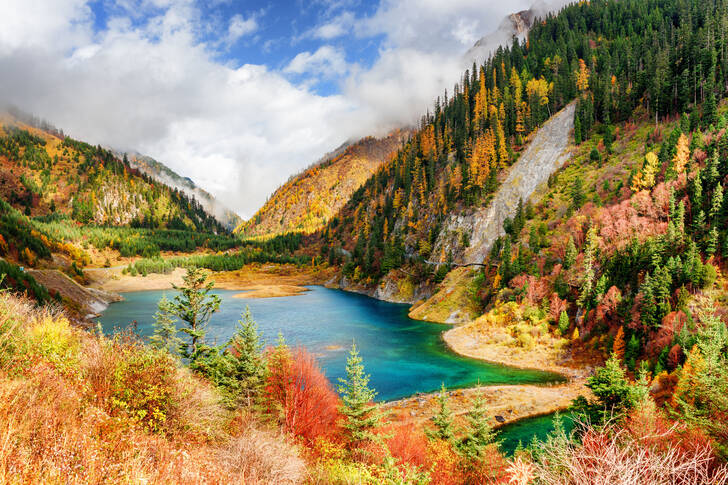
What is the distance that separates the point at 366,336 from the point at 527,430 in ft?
122

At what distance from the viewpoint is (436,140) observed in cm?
13375

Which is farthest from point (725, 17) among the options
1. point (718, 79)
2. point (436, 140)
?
point (436, 140)

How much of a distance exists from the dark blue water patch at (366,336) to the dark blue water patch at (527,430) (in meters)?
8.94

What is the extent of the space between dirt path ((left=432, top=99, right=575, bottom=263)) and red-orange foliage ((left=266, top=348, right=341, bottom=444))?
6588 centimetres

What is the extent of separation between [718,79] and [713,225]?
165 feet

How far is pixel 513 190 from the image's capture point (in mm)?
90562

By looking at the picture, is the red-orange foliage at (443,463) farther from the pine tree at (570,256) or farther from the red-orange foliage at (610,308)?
the pine tree at (570,256)

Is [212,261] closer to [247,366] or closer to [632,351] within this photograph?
[247,366]

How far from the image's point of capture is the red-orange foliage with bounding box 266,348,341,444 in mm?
24234

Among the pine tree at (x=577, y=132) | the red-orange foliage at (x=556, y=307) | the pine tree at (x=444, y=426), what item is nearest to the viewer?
the pine tree at (x=444, y=426)

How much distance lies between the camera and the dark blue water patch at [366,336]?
4456 centimetres

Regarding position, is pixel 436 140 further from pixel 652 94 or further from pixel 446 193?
pixel 652 94

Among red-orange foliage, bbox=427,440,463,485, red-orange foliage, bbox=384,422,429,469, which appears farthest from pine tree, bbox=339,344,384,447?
red-orange foliage, bbox=427,440,463,485

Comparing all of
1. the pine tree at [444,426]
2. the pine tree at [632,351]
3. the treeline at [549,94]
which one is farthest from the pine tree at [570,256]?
the pine tree at [444,426]
